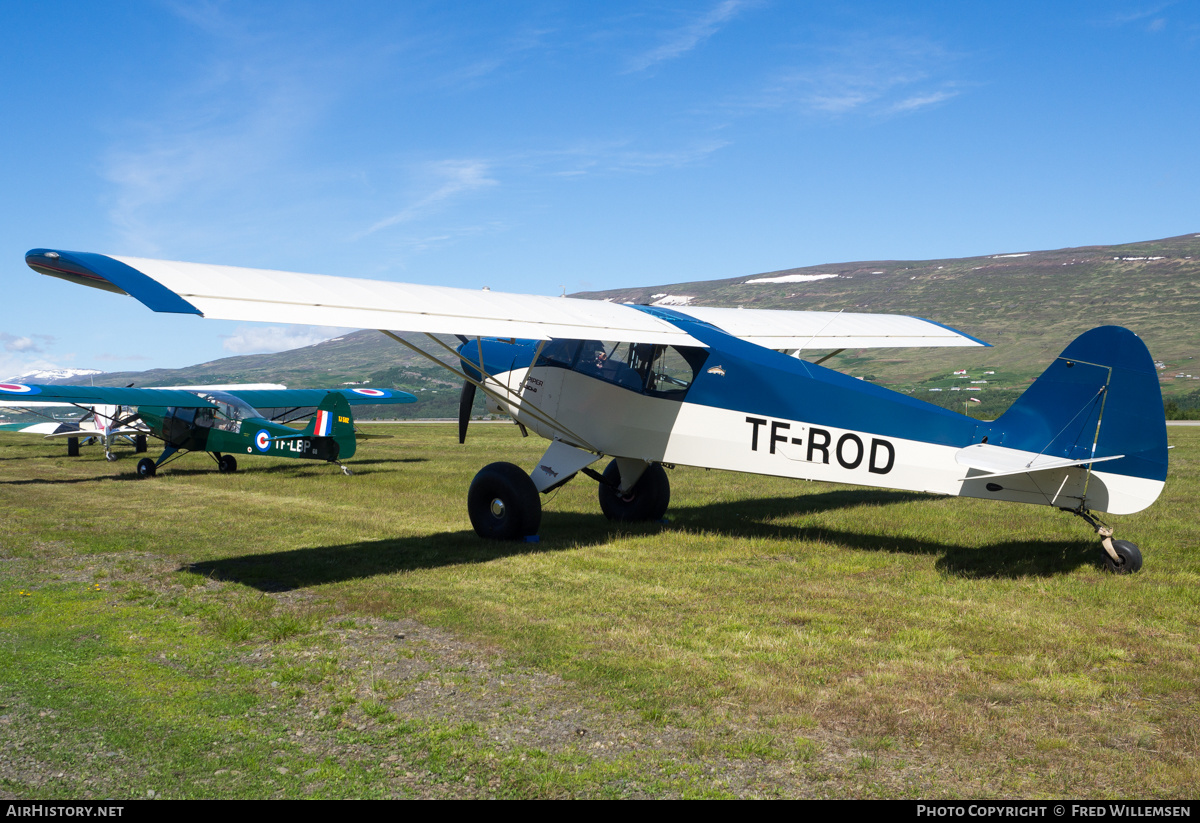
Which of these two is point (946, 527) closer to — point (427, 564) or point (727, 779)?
point (427, 564)

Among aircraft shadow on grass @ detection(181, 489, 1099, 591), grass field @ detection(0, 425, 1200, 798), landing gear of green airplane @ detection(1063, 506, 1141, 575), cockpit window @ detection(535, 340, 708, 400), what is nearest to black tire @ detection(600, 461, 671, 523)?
aircraft shadow on grass @ detection(181, 489, 1099, 591)

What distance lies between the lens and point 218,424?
18016 mm

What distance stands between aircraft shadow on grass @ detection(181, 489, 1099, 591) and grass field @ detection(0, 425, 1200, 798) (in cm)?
6

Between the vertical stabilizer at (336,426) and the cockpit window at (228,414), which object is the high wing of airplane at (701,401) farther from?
the cockpit window at (228,414)

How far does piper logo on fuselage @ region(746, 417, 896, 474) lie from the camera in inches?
303

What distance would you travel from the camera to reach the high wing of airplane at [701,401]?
6.52 meters

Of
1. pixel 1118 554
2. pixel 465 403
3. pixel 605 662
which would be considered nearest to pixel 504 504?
pixel 465 403

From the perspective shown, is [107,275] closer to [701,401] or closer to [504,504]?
[504,504]

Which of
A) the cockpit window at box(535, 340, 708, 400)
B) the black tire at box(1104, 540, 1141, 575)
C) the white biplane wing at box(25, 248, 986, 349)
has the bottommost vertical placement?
the black tire at box(1104, 540, 1141, 575)

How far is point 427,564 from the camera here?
8.05 meters

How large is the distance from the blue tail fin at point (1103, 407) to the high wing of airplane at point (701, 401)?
11 mm

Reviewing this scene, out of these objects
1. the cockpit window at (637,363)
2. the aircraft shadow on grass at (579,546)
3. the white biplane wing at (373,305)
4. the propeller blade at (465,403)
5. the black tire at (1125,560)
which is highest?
the white biplane wing at (373,305)

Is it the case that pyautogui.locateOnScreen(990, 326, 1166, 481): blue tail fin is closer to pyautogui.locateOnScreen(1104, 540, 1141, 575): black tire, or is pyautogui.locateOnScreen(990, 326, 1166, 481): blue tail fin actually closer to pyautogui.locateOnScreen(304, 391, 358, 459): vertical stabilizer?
pyautogui.locateOnScreen(1104, 540, 1141, 575): black tire

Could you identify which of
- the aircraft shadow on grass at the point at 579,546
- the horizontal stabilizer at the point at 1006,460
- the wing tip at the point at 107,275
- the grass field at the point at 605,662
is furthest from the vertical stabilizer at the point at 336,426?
the horizontal stabilizer at the point at 1006,460
